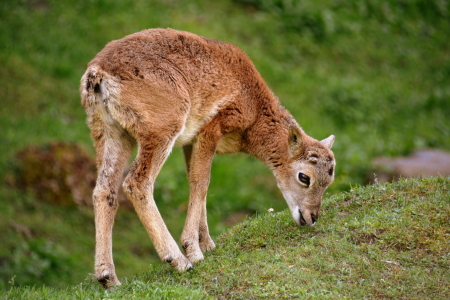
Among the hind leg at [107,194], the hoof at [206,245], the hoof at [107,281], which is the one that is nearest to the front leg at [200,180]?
the hoof at [206,245]

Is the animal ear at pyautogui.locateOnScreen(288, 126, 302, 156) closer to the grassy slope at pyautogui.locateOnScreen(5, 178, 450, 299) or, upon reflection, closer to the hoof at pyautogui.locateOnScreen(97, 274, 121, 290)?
the grassy slope at pyautogui.locateOnScreen(5, 178, 450, 299)

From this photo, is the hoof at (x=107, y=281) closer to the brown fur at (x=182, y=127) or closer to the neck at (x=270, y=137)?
the brown fur at (x=182, y=127)

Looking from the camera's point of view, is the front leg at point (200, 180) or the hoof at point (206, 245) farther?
the hoof at point (206, 245)

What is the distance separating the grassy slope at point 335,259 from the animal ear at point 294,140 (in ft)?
3.39

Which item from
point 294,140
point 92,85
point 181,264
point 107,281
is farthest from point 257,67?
point 107,281

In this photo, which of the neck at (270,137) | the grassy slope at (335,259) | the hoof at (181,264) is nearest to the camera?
the grassy slope at (335,259)

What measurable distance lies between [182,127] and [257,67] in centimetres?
1014

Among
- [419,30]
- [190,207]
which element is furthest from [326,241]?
[419,30]

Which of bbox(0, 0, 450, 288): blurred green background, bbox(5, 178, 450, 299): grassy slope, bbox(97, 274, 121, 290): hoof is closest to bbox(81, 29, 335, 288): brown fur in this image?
bbox(97, 274, 121, 290): hoof

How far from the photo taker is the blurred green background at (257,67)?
1309 centimetres

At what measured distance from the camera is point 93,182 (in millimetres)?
14141

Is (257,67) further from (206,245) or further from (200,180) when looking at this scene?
(206,245)

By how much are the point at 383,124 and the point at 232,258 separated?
11316 millimetres

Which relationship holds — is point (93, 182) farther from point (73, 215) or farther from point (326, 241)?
point (326, 241)
